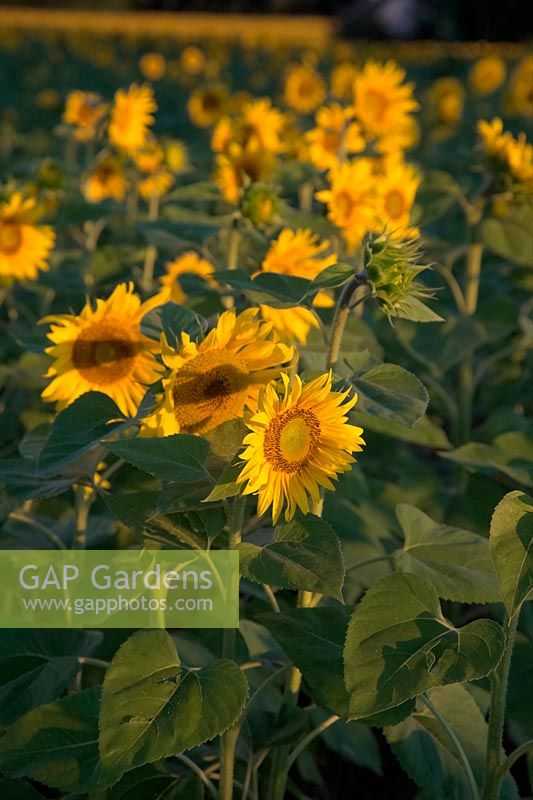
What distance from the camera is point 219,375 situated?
1.05 meters

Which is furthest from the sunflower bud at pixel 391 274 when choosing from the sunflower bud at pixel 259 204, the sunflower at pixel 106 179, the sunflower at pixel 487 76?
the sunflower at pixel 487 76

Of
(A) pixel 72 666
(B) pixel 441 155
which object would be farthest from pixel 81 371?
(B) pixel 441 155

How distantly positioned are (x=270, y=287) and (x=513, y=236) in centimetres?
115

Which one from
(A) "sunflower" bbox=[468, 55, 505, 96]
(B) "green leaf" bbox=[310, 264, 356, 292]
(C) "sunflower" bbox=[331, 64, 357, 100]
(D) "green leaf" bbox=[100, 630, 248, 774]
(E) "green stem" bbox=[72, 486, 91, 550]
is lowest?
(E) "green stem" bbox=[72, 486, 91, 550]

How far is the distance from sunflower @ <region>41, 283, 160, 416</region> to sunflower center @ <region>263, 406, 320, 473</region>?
0.34 m

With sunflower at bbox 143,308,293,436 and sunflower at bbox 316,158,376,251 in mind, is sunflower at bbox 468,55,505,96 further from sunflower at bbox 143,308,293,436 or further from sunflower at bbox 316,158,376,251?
sunflower at bbox 143,308,293,436

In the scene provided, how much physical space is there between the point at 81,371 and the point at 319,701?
1.75 feet

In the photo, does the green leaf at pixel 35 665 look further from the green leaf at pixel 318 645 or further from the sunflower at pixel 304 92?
the sunflower at pixel 304 92

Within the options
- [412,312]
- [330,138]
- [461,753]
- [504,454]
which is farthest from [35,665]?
[330,138]

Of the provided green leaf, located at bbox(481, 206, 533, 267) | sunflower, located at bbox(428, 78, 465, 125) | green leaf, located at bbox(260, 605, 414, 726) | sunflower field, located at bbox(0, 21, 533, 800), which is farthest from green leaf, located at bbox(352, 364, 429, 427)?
sunflower, located at bbox(428, 78, 465, 125)

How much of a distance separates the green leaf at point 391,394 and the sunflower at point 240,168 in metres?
1.08

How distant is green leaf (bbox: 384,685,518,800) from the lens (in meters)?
1.11

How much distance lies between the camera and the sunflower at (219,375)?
3.44 feet

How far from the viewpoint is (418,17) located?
62.7 ft
